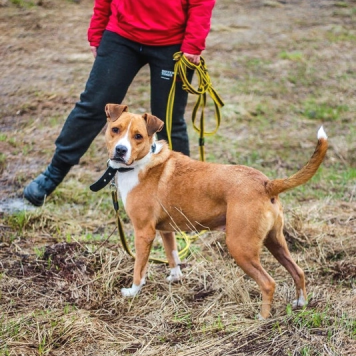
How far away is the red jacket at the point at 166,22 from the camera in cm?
514

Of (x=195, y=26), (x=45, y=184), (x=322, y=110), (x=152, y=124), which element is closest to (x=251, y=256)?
(x=152, y=124)

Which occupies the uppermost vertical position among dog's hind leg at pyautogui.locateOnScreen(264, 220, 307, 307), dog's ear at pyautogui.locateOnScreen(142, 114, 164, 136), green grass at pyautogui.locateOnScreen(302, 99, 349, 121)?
dog's ear at pyautogui.locateOnScreen(142, 114, 164, 136)

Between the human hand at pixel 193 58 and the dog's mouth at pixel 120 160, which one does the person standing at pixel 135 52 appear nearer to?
the human hand at pixel 193 58

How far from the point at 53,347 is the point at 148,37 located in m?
2.69

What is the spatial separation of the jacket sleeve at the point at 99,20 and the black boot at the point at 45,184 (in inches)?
49.0

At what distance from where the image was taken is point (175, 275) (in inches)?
193

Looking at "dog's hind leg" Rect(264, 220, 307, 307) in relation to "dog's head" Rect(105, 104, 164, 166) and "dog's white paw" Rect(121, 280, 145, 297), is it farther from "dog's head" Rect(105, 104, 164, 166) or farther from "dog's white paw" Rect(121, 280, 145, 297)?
"dog's head" Rect(105, 104, 164, 166)

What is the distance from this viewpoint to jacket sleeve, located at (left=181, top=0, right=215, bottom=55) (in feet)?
16.8

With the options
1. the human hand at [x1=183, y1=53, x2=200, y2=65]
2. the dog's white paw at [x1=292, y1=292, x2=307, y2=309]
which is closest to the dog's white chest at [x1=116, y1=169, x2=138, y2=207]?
the human hand at [x1=183, y1=53, x2=200, y2=65]

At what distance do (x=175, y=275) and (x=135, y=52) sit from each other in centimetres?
197

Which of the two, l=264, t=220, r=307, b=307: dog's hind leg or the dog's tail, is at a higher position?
the dog's tail

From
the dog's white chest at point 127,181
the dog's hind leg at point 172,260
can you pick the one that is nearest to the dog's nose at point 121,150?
the dog's white chest at point 127,181

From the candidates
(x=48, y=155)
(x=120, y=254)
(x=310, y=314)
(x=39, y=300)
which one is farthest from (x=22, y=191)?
(x=310, y=314)

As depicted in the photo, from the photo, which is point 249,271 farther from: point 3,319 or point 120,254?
point 3,319
